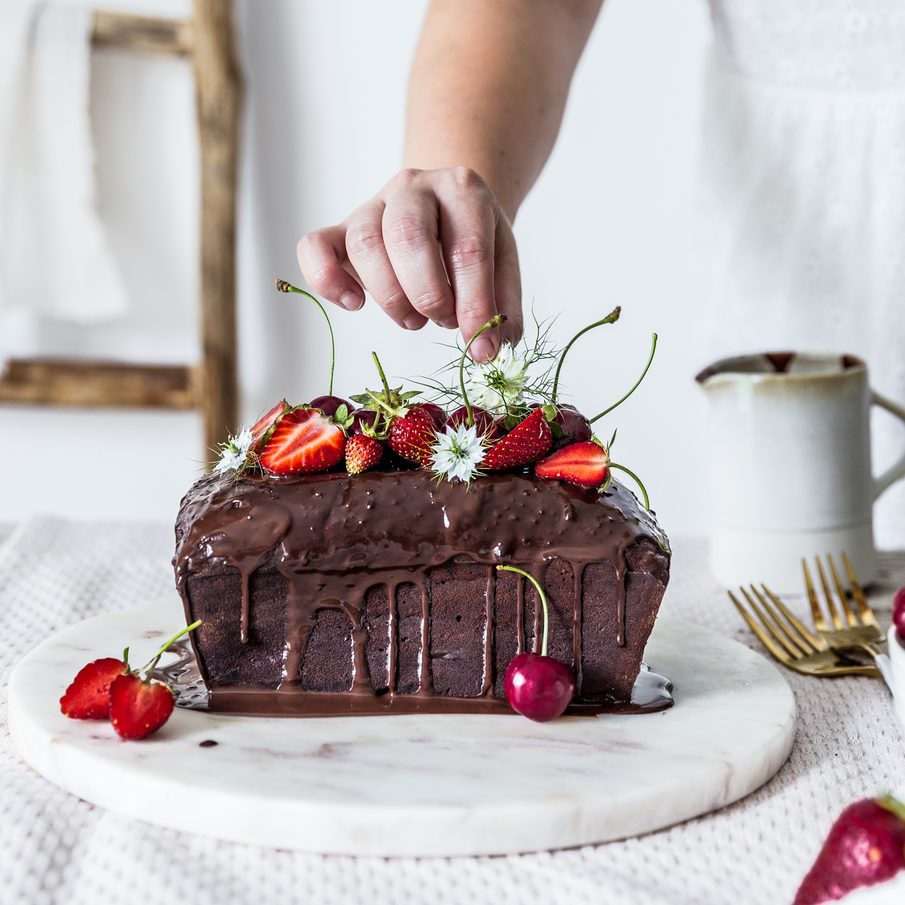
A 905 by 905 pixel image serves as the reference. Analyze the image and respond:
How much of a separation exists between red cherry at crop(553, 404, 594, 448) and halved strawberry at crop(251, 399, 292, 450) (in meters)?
0.34

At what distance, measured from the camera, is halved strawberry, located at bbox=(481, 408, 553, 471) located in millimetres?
1469

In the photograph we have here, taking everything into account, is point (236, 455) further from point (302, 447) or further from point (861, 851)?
point (861, 851)

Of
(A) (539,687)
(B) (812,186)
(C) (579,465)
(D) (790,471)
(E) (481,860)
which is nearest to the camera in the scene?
(E) (481,860)

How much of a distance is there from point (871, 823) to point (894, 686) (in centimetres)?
49

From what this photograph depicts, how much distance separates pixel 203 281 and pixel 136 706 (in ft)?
7.41

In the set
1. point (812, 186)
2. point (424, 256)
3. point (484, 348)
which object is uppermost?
point (812, 186)

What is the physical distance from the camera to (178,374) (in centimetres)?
351

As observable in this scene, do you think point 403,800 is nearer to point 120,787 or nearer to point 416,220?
point 120,787

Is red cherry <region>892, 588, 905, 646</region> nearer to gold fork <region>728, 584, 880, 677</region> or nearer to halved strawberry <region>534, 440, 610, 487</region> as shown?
gold fork <region>728, 584, 880, 677</region>

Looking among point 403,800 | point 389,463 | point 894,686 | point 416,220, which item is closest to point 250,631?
point 389,463

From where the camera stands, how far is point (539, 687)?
1359 millimetres

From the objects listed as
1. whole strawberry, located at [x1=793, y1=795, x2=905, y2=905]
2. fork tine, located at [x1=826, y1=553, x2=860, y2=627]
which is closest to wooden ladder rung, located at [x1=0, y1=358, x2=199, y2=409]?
fork tine, located at [x1=826, y1=553, x2=860, y2=627]

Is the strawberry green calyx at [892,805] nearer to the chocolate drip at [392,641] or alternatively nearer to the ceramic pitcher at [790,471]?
the chocolate drip at [392,641]

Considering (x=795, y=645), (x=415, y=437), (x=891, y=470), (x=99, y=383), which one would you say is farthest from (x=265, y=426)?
(x=99, y=383)
